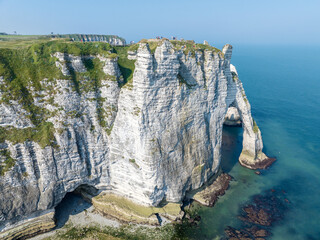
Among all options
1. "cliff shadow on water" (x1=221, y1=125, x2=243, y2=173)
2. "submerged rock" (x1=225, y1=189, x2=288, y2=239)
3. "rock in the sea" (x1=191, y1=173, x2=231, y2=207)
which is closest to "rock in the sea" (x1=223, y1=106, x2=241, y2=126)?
"cliff shadow on water" (x1=221, y1=125, x2=243, y2=173)

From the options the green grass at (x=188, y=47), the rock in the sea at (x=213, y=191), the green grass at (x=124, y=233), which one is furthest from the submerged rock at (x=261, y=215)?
the green grass at (x=188, y=47)

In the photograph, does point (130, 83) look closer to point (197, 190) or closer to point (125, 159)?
point (125, 159)

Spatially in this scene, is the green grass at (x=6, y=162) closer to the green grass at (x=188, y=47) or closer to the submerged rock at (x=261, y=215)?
the green grass at (x=188, y=47)

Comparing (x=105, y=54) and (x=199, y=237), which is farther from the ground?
(x=105, y=54)

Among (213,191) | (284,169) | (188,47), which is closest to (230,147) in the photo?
(284,169)

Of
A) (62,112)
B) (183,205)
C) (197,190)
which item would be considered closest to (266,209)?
(197,190)

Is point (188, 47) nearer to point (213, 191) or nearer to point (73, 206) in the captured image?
point (213, 191)
